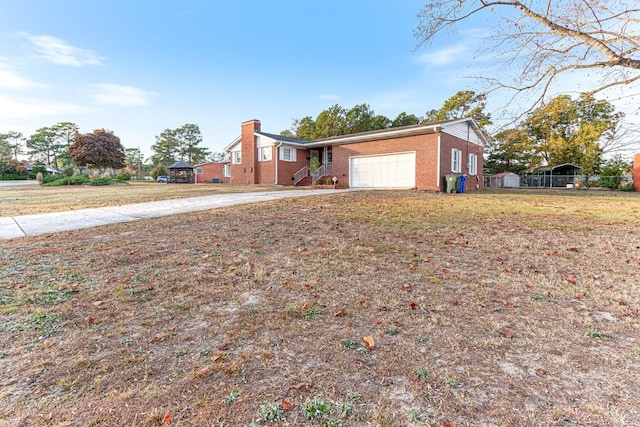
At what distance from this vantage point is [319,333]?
2625mm

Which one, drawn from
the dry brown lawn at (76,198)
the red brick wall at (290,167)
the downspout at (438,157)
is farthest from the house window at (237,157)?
the downspout at (438,157)

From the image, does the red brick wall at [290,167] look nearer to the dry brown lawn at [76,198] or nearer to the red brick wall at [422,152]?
the red brick wall at [422,152]

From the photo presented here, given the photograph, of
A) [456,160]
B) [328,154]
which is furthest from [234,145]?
[456,160]

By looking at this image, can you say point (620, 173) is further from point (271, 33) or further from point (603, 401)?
point (603, 401)

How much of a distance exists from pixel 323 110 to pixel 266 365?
1661 inches

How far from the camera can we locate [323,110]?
41469mm

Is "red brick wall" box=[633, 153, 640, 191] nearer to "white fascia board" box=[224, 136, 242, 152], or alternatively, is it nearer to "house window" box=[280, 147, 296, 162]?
"house window" box=[280, 147, 296, 162]

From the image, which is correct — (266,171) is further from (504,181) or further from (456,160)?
(504,181)

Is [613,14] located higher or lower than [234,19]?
lower

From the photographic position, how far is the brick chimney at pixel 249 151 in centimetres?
2477

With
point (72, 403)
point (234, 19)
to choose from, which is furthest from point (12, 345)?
point (234, 19)

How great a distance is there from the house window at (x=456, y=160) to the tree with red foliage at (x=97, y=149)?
38023 mm

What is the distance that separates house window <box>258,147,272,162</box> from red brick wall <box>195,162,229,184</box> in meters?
16.2

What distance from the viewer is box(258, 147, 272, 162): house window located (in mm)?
23892
